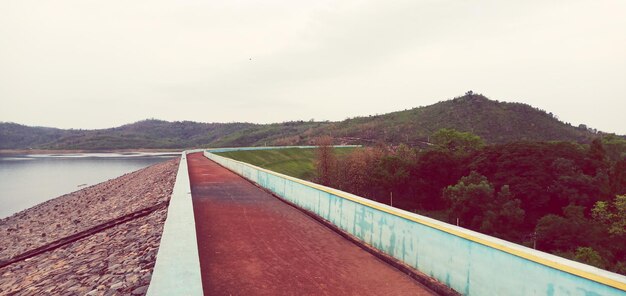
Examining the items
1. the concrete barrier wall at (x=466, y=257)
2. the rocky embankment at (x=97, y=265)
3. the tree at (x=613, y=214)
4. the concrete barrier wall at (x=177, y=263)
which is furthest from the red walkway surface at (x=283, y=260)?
the tree at (x=613, y=214)

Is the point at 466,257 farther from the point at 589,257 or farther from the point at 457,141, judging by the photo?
the point at 457,141

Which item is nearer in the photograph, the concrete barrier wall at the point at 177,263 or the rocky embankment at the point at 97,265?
the concrete barrier wall at the point at 177,263

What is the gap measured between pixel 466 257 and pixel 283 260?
3.71 metres

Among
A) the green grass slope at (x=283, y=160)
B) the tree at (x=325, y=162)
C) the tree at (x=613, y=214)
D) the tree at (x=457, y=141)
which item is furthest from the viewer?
the tree at (x=457, y=141)

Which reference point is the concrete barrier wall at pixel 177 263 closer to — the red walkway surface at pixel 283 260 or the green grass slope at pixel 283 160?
the red walkway surface at pixel 283 260

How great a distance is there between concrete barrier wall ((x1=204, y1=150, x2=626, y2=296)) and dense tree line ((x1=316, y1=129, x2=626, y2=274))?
109 feet

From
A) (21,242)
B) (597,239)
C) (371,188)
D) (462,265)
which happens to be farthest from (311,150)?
(462,265)

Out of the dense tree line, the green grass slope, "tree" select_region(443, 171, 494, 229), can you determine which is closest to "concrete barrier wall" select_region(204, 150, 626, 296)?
the dense tree line

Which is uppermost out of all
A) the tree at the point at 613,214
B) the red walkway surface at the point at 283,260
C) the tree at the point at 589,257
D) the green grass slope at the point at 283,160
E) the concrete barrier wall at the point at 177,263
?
the concrete barrier wall at the point at 177,263

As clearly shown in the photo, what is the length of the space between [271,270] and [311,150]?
244 ft

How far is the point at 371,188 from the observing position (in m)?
56.7

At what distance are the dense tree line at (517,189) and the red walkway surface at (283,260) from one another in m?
33.3

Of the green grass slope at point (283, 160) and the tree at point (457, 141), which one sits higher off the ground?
the tree at point (457, 141)

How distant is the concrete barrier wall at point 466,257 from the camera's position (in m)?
4.18
